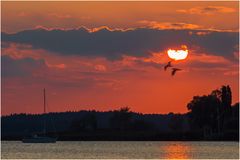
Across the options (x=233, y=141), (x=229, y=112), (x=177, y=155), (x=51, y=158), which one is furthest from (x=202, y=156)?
(x=233, y=141)

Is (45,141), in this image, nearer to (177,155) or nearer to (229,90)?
(229,90)

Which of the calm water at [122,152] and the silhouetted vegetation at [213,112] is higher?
the silhouetted vegetation at [213,112]

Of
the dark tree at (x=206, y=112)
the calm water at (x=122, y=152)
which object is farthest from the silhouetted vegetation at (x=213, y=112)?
the calm water at (x=122, y=152)

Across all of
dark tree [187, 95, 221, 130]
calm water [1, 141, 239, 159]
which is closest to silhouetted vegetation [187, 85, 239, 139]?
dark tree [187, 95, 221, 130]

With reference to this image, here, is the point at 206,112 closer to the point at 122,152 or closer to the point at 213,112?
the point at 213,112

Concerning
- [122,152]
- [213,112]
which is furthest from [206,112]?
[122,152]

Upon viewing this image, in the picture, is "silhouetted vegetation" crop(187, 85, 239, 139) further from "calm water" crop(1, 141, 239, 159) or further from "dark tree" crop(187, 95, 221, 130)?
"calm water" crop(1, 141, 239, 159)

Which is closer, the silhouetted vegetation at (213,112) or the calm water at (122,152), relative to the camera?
the calm water at (122,152)

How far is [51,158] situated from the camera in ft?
375

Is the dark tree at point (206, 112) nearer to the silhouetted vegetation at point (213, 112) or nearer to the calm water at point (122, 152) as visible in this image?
the silhouetted vegetation at point (213, 112)

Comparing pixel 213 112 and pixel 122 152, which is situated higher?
pixel 213 112

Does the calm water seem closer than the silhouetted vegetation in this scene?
Yes

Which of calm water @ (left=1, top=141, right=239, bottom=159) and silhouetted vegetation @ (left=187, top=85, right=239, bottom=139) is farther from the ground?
silhouetted vegetation @ (left=187, top=85, right=239, bottom=139)

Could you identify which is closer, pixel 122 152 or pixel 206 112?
pixel 122 152
